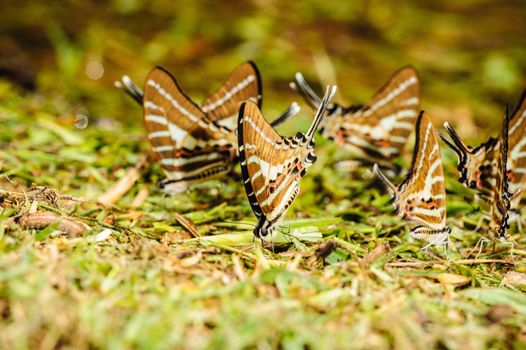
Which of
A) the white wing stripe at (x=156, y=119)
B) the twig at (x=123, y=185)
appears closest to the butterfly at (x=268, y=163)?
the white wing stripe at (x=156, y=119)

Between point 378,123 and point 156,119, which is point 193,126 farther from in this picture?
point 378,123

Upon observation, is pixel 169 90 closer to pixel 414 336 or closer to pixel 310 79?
pixel 414 336

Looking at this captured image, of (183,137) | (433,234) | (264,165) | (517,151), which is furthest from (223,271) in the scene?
(517,151)

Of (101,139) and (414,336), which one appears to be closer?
(414,336)

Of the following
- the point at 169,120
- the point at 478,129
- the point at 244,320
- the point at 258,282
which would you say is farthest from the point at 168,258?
the point at 478,129

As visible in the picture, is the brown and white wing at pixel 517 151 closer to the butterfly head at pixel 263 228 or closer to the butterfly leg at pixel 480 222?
the butterfly leg at pixel 480 222

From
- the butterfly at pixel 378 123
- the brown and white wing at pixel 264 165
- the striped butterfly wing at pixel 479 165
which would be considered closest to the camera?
the brown and white wing at pixel 264 165

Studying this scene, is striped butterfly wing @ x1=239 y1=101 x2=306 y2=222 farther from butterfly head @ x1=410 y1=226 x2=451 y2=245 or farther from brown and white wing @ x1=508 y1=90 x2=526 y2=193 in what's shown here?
brown and white wing @ x1=508 y1=90 x2=526 y2=193

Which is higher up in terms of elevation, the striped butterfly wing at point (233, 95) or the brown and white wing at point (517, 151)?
the striped butterfly wing at point (233, 95)
